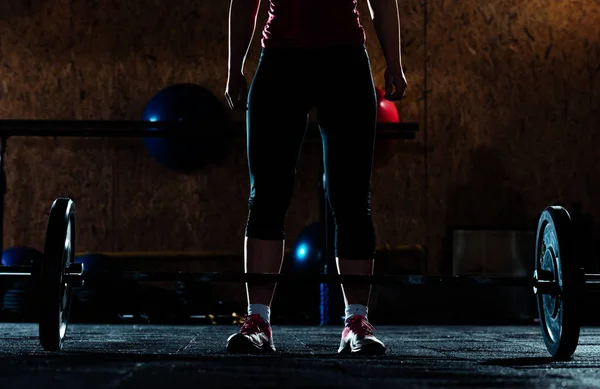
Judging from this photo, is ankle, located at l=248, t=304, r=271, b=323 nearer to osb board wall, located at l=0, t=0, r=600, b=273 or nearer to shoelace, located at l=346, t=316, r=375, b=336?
shoelace, located at l=346, t=316, r=375, b=336

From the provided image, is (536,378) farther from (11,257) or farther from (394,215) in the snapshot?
(394,215)

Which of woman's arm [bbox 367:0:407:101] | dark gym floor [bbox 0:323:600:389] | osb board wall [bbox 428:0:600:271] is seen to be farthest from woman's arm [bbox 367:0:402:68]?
osb board wall [bbox 428:0:600:271]

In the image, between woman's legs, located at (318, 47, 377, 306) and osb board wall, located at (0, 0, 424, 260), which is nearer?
woman's legs, located at (318, 47, 377, 306)

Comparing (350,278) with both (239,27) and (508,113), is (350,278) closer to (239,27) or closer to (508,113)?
(239,27)

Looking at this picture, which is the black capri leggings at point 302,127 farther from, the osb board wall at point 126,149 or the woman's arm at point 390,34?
the osb board wall at point 126,149

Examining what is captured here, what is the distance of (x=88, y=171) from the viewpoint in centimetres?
630

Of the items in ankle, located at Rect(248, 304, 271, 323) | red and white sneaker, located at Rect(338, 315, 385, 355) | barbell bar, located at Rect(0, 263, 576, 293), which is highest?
barbell bar, located at Rect(0, 263, 576, 293)

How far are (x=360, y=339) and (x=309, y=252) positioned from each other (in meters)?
2.97

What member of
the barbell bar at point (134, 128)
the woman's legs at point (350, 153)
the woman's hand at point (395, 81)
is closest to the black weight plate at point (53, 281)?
the woman's legs at point (350, 153)

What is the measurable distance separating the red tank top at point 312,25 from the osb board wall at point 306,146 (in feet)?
13.7

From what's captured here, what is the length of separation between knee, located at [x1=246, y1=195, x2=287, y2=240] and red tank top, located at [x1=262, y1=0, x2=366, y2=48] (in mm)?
422

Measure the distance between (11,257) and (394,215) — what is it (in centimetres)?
288

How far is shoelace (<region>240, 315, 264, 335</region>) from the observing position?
208cm

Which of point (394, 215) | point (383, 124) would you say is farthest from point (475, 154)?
point (383, 124)
